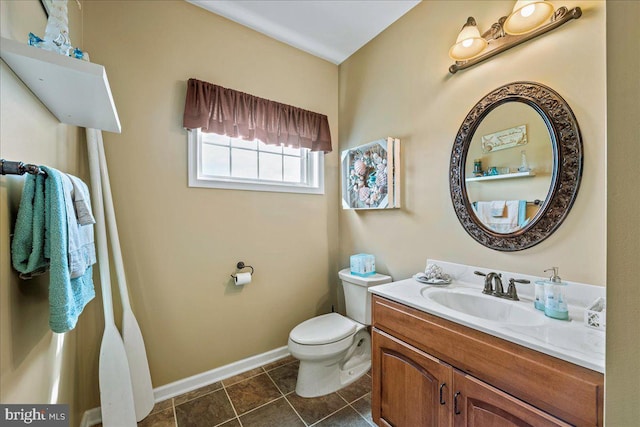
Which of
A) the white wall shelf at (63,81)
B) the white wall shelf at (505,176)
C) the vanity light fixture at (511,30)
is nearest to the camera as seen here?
the white wall shelf at (63,81)

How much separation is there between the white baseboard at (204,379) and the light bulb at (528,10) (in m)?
2.68

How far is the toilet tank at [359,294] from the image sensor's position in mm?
1896

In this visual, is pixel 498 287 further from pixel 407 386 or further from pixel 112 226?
pixel 112 226

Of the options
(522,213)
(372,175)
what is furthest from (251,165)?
(522,213)

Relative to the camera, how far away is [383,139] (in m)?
1.94

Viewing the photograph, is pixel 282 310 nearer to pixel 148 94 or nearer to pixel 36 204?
pixel 36 204

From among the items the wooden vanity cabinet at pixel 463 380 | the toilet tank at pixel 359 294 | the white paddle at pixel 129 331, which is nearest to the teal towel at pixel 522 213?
the wooden vanity cabinet at pixel 463 380

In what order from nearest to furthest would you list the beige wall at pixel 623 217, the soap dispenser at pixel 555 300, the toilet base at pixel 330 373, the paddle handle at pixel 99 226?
the beige wall at pixel 623 217
the soap dispenser at pixel 555 300
the paddle handle at pixel 99 226
the toilet base at pixel 330 373

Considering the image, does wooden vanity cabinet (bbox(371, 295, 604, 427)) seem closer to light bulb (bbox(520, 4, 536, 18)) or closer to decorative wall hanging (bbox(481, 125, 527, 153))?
decorative wall hanging (bbox(481, 125, 527, 153))

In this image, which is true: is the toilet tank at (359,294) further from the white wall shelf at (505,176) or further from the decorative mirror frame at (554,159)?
the white wall shelf at (505,176)

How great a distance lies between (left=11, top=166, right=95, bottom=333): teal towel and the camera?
2.33 feet

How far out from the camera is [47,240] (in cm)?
74

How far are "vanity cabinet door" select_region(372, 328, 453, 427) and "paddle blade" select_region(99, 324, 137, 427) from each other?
4.53 ft

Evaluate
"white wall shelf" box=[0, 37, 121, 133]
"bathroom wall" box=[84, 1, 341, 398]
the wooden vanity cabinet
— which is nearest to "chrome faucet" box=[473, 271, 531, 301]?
the wooden vanity cabinet
